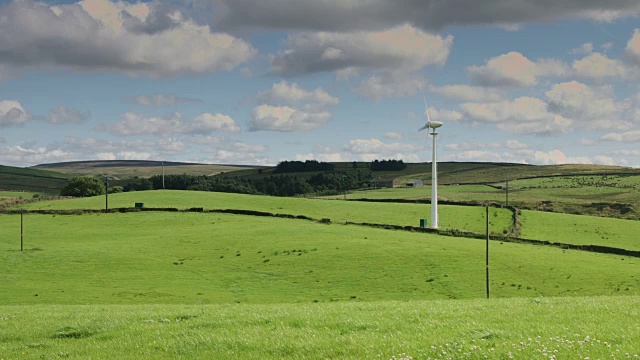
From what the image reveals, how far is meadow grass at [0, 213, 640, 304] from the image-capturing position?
5409 centimetres

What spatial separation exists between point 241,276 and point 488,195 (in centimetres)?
12544

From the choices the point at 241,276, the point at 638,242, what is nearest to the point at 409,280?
the point at 241,276

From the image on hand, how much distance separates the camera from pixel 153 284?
57.7 m

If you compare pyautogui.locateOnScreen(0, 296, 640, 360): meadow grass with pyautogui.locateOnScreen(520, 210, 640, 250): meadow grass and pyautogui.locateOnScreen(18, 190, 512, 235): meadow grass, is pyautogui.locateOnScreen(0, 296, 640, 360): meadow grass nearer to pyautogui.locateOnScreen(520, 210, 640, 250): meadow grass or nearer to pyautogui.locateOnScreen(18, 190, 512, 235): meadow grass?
pyautogui.locateOnScreen(520, 210, 640, 250): meadow grass

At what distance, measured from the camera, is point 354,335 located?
1770cm

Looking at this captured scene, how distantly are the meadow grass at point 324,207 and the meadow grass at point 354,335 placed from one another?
3060 inches

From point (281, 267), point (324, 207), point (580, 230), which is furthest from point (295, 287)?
point (580, 230)

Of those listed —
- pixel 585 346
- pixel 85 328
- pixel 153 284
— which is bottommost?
pixel 153 284

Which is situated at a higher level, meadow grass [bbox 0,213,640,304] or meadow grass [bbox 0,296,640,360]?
meadow grass [bbox 0,296,640,360]

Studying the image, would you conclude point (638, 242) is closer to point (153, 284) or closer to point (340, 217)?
point (340, 217)

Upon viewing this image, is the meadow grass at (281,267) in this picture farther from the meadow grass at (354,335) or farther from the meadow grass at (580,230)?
the meadow grass at (354,335)

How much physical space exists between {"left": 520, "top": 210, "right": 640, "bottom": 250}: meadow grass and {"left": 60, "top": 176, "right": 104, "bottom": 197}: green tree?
4767 inches

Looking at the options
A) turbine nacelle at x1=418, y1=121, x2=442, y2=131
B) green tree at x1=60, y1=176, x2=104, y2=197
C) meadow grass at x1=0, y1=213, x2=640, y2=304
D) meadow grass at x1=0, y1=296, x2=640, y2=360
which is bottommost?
meadow grass at x1=0, y1=213, x2=640, y2=304

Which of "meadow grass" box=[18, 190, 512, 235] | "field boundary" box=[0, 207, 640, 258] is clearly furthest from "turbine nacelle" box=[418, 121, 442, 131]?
"field boundary" box=[0, 207, 640, 258]
